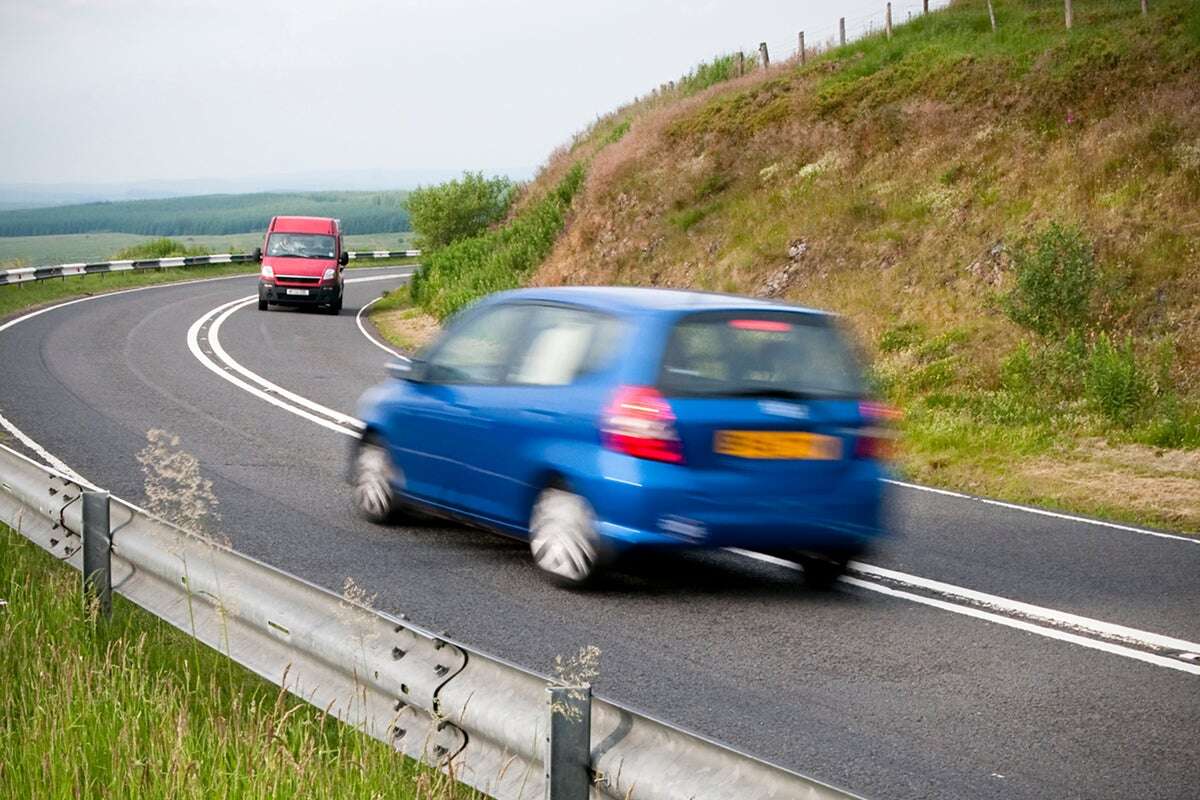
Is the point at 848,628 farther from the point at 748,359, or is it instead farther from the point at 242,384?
the point at 242,384

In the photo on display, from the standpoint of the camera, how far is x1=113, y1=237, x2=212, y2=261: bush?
60.0m

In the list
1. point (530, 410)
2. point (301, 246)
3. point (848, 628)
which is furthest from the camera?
point (301, 246)

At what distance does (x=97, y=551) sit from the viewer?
658cm

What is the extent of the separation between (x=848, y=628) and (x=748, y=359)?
165 centimetres

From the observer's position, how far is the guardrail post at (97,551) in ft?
21.4

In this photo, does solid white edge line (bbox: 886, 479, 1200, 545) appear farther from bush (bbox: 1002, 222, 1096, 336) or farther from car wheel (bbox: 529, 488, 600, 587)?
bush (bbox: 1002, 222, 1096, 336)

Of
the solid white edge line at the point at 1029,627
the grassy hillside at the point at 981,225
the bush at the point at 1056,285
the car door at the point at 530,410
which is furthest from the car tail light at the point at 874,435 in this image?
the bush at the point at 1056,285

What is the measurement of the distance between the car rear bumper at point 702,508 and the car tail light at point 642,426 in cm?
7

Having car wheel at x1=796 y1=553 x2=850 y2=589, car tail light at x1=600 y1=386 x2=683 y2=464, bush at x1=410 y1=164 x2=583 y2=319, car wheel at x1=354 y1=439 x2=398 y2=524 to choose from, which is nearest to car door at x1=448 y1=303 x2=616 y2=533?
car tail light at x1=600 y1=386 x2=683 y2=464

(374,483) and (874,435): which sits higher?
(874,435)

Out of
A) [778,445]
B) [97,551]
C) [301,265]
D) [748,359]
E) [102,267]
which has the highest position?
[102,267]

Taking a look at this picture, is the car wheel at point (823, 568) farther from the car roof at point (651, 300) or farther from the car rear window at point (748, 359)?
the car roof at point (651, 300)

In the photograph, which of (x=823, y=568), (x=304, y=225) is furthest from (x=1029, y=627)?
(x=304, y=225)

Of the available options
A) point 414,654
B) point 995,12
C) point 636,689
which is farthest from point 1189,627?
point 995,12
